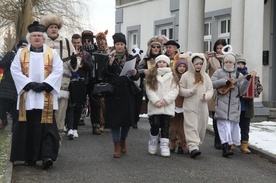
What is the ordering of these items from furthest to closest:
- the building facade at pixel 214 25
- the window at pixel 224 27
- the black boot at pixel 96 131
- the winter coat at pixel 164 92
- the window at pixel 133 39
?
the window at pixel 133 39, the window at pixel 224 27, the building facade at pixel 214 25, the black boot at pixel 96 131, the winter coat at pixel 164 92

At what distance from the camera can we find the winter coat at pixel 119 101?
8.55 metres

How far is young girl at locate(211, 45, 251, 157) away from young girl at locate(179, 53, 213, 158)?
1.13ft

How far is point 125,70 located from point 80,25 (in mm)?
20234

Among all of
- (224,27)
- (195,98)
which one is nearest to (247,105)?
(195,98)

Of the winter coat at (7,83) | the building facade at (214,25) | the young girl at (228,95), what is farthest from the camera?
the building facade at (214,25)

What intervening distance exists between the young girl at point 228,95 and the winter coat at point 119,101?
1483 mm

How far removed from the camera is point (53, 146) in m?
7.66

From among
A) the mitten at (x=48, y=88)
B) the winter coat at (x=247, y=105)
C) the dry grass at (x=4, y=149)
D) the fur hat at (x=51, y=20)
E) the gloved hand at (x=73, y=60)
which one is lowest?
the dry grass at (x=4, y=149)

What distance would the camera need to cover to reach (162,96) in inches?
345

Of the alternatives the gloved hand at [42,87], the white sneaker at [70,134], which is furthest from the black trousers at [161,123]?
the white sneaker at [70,134]

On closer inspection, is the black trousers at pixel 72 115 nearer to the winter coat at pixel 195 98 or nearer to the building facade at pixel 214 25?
the winter coat at pixel 195 98

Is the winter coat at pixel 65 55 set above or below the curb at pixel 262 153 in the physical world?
above

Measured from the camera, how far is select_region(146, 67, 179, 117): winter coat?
8.71m

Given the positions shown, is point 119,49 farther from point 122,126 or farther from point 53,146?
point 53,146
